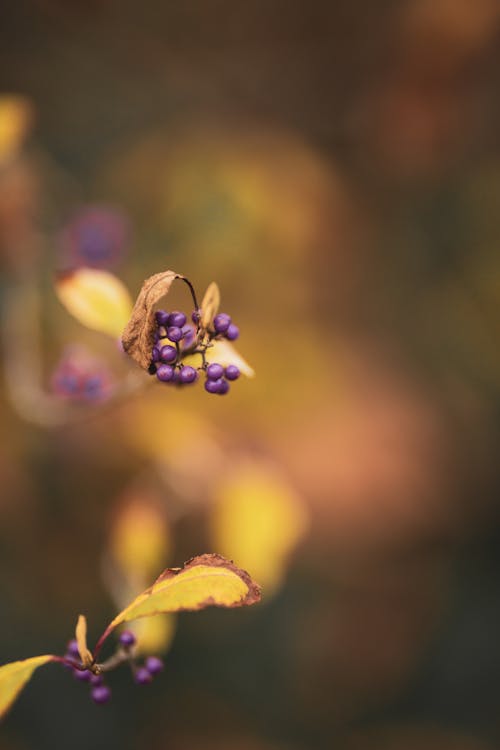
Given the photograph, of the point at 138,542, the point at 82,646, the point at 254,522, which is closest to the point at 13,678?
the point at 82,646

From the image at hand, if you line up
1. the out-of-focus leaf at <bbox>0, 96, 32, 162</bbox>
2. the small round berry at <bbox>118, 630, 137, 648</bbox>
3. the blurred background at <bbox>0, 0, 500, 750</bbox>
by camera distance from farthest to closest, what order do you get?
1. the blurred background at <bbox>0, 0, 500, 750</bbox>
2. the out-of-focus leaf at <bbox>0, 96, 32, 162</bbox>
3. the small round berry at <bbox>118, 630, 137, 648</bbox>

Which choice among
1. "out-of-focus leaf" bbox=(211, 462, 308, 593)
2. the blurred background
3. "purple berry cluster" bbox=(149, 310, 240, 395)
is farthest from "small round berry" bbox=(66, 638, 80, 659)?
the blurred background

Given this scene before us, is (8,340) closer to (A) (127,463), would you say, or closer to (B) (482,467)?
(A) (127,463)

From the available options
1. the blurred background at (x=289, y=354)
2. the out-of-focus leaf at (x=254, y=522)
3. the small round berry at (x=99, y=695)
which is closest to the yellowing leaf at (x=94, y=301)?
the small round berry at (x=99, y=695)

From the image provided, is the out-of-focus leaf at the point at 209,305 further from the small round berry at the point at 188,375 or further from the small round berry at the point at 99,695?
the small round berry at the point at 99,695

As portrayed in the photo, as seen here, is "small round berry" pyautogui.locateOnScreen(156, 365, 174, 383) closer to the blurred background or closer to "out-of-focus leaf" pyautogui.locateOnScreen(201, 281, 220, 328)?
"out-of-focus leaf" pyautogui.locateOnScreen(201, 281, 220, 328)

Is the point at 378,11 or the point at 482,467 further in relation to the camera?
the point at 378,11

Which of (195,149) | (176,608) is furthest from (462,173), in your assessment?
(176,608)
